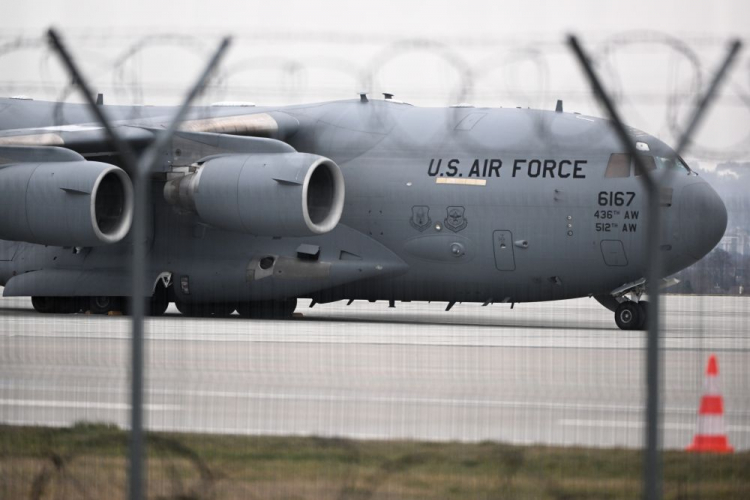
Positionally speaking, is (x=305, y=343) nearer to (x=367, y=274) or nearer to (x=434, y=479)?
(x=367, y=274)

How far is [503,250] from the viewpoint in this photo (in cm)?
1727

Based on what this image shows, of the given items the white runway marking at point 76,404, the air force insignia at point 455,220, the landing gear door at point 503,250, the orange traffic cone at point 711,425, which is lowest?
the white runway marking at point 76,404

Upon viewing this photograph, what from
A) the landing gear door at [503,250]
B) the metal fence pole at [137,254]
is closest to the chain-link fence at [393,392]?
the metal fence pole at [137,254]

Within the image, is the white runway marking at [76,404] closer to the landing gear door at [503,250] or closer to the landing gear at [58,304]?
the landing gear door at [503,250]

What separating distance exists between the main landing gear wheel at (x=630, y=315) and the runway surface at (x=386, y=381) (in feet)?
3.74

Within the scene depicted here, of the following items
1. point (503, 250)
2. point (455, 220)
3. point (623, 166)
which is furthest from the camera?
point (455, 220)

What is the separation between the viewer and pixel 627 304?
17344 millimetres

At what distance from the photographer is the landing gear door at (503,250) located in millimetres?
17172

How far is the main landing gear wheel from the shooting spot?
56.4ft

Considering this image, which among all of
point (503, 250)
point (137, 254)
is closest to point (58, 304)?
point (503, 250)

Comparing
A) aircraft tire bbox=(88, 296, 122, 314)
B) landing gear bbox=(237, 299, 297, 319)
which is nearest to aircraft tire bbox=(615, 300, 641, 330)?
landing gear bbox=(237, 299, 297, 319)

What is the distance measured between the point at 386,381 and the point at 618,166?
25.8 ft

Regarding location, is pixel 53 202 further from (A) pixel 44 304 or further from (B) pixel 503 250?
(B) pixel 503 250

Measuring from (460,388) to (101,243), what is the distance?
7942 mm
